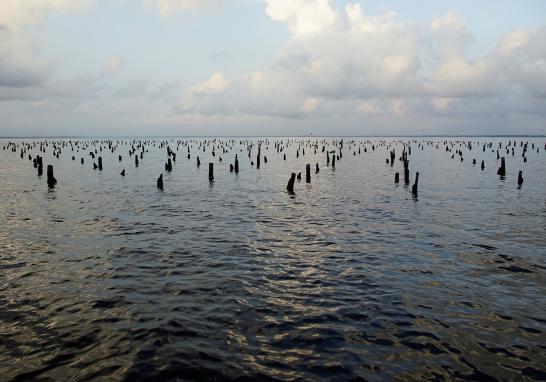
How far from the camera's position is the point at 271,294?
11.4 meters

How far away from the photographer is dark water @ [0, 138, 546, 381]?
7930mm

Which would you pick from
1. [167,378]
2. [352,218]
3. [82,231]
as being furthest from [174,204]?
[167,378]

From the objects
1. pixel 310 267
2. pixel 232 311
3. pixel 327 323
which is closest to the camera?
pixel 327 323

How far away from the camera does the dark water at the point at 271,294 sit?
7.93m

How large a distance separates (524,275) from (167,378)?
38.2 feet

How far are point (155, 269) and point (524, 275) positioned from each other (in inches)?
480

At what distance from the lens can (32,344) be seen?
852 cm

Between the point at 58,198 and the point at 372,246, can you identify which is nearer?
the point at 372,246

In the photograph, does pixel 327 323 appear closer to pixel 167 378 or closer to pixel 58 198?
pixel 167 378

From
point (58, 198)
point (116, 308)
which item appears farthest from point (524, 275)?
point (58, 198)

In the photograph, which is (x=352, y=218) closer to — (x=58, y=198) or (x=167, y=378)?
(x=167, y=378)

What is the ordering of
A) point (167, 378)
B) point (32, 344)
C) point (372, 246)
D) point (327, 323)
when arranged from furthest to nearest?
1. point (372, 246)
2. point (327, 323)
3. point (32, 344)
4. point (167, 378)

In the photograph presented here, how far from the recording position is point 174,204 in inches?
1062

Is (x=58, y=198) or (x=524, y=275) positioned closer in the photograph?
(x=524, y=275)
